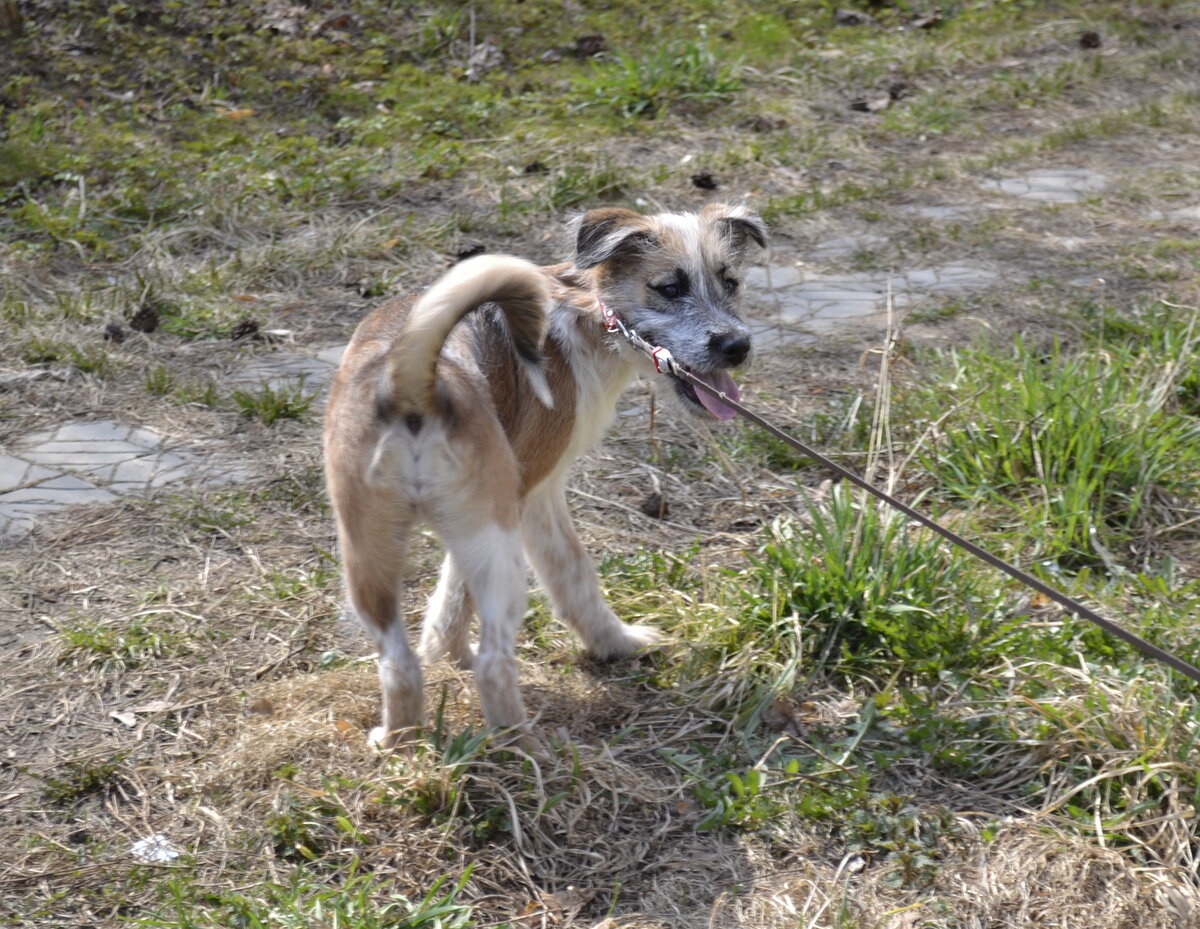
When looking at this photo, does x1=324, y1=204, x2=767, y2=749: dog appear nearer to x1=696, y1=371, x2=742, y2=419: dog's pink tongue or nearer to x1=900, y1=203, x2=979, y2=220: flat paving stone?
x1=696, y1=371, x2=742, y2=419: dog's pink tongue

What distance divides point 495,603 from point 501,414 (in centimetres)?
64

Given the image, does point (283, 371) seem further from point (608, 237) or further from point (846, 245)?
point (846, 245)

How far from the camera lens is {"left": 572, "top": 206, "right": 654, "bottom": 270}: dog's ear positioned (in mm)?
4016

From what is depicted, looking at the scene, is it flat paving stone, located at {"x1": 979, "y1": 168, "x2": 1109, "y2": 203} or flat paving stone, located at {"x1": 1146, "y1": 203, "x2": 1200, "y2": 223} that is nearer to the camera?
flat paving stone, located at {"x1": 1146, "y1": 203, "x2": 1200, "y2": 223}

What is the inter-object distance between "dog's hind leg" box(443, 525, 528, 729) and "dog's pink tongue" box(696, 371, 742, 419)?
0.92 m

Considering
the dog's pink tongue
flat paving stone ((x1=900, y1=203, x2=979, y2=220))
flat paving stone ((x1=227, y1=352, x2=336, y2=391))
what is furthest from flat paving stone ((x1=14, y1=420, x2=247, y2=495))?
flat paving stone ((x1=900, y1=203, x2=979, y2=220))

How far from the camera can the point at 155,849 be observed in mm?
3131

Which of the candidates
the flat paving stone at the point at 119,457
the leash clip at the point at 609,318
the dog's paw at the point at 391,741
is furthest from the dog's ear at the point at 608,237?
the flat paving stone at the point at 119,457

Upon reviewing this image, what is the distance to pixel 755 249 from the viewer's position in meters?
6.87

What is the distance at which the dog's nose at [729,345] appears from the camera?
3961 mm

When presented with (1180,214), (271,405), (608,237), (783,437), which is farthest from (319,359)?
(1180,214)

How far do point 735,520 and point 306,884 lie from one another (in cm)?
237

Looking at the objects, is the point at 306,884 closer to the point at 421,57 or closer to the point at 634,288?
the point at 634,288

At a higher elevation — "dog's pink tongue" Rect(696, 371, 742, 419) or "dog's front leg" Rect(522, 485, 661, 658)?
"dog's pink tongue" Rect(696, 371, 742, 419)
